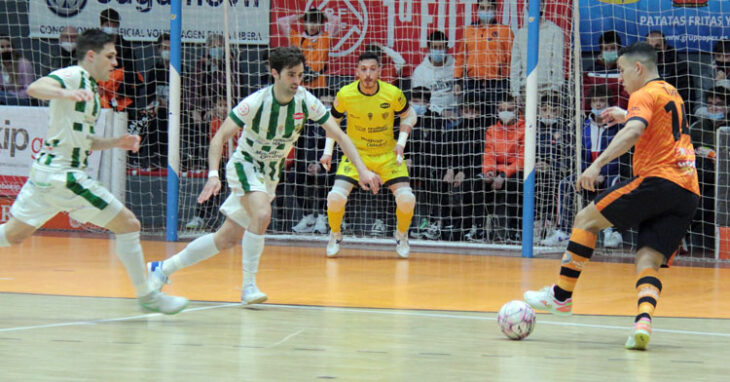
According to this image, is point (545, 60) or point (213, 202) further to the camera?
point (213, 202)

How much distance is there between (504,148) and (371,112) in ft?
7.04

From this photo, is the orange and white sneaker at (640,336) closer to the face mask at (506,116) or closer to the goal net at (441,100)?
the goal net at (441,100)

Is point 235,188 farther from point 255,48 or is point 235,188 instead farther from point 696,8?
point 696,8

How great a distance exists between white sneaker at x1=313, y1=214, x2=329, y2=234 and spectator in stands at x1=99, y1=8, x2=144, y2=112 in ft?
9.88

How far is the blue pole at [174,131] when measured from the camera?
38.0ft

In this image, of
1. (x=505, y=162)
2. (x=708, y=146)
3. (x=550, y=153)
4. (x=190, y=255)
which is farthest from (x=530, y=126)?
(x=190, y=255)

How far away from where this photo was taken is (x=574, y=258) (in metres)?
5.69

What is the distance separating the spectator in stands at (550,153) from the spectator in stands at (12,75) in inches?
286

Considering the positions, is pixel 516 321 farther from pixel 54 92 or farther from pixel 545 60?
pixel 545 60

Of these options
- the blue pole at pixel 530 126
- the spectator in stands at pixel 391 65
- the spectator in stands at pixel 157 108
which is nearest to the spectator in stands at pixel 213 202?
the spectator in stands at pixel 157 108

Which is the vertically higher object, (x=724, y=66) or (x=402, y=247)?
(x=724, y=66)

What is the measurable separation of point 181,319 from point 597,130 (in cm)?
707

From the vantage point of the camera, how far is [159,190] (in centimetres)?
1295

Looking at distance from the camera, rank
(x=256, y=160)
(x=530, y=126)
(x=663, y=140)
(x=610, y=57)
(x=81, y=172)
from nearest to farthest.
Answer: (x=663, y=140) < (x=81, y=172) < (x=256, y=160) < (x=530, y=126) < (x=610, y=57)
